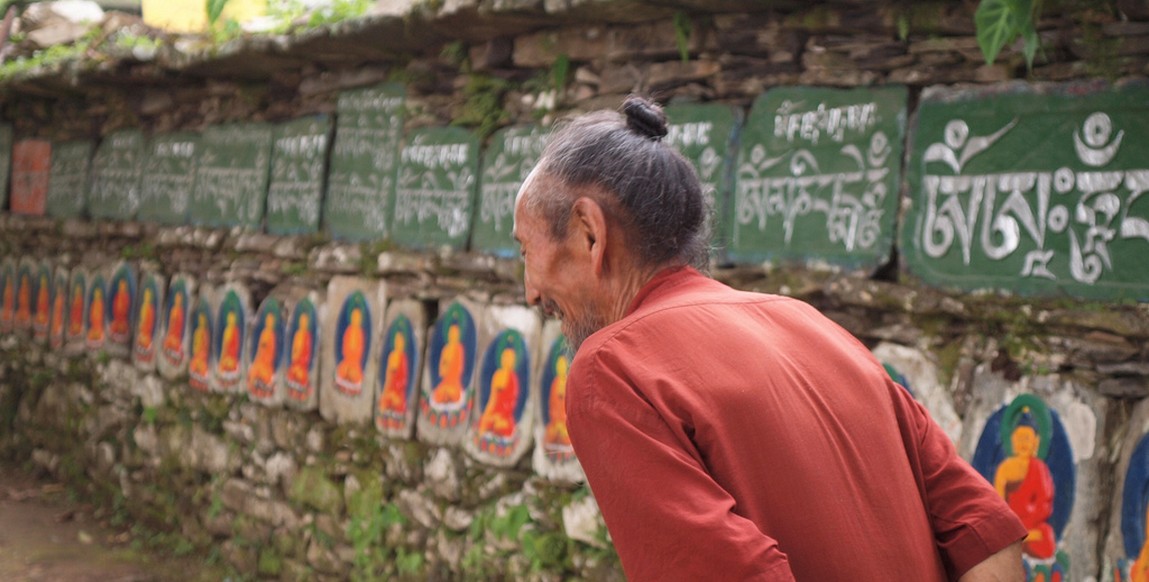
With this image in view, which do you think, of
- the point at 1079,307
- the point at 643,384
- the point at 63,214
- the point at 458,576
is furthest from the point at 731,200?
the point at 63,214

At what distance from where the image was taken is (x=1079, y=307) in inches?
116

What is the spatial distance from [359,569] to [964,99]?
3347 mm

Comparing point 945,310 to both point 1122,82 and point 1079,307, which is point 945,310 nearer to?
point 1079,307

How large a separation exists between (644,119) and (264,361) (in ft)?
15.0

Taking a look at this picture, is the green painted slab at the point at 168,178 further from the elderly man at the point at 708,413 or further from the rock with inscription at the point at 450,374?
the elderly man at the point at 708,413

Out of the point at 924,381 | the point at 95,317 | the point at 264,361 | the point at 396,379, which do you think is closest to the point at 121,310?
the point at 95,317

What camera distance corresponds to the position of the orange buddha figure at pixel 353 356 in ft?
17.7

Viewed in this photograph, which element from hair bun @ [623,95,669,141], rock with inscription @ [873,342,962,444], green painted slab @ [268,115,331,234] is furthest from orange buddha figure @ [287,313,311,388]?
hair bun @ [623,95,669,141]

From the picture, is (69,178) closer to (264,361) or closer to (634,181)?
(264,361)

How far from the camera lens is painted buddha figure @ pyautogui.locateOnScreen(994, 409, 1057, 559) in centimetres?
297

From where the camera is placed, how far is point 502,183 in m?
4.71

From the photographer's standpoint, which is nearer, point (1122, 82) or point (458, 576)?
point (1122, 82)

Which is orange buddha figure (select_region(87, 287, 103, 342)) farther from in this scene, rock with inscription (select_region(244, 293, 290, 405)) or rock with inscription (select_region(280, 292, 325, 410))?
rock with inscription (select_region(280, 292, 325, 410))

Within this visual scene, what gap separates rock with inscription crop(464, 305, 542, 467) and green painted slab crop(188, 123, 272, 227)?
2026 millimetres
